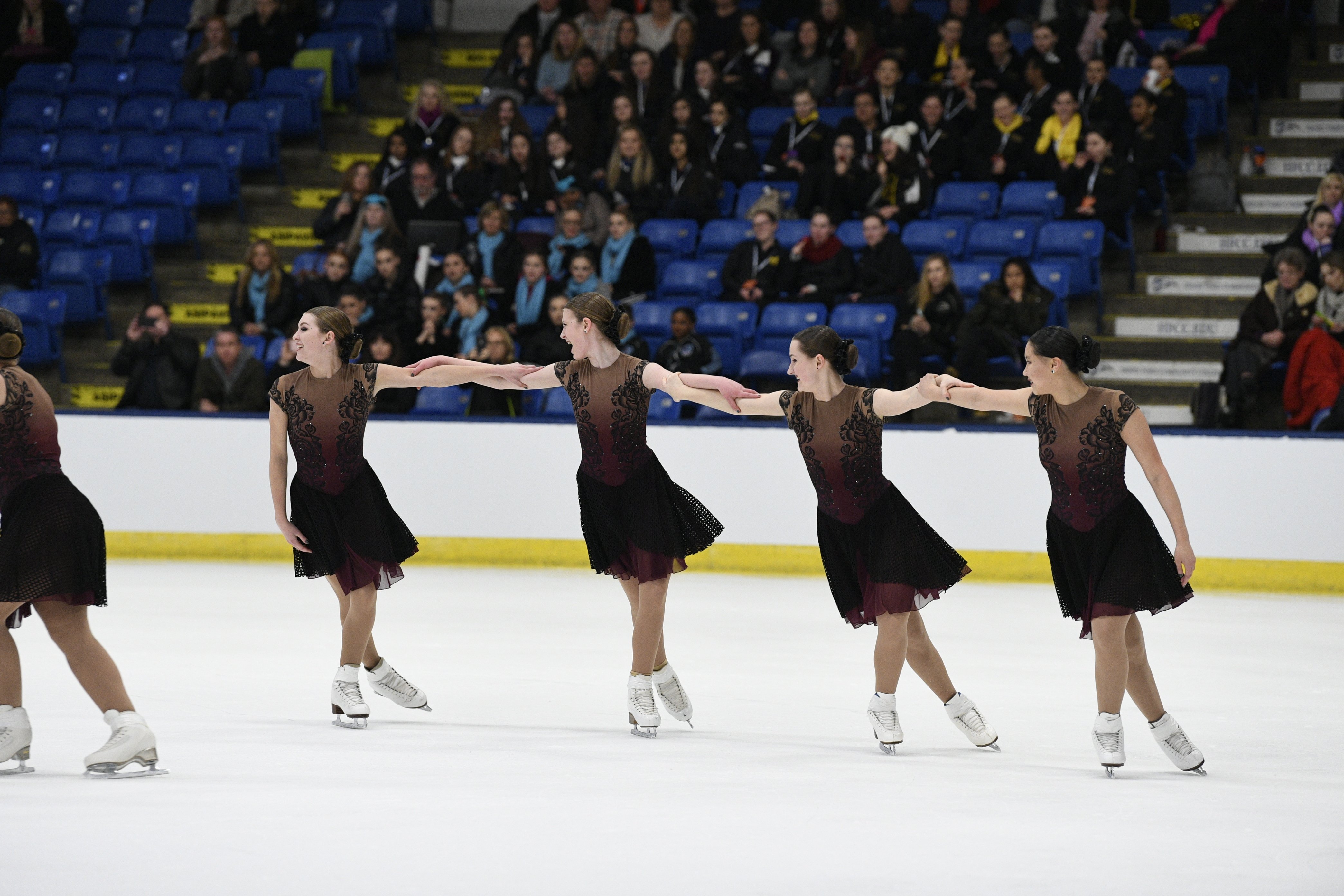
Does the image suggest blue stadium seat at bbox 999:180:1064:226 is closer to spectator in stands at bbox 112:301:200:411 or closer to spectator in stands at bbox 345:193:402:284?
spectator in stands at bbox 345:193:402:284

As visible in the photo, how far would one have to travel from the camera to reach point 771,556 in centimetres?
1035

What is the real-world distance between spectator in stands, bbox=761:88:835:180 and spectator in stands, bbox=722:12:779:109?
0.68m

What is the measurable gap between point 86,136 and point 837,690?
1105 centimetres

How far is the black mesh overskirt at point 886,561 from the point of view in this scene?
5.23 meters

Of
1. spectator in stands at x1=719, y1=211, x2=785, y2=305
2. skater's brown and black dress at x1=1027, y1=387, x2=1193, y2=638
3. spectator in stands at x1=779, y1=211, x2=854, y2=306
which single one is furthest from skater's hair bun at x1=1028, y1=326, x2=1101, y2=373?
spectator in stands at x1=719, y1=211, x2=785, y2=305

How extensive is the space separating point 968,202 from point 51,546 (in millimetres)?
9045

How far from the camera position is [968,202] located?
1238 centimetres

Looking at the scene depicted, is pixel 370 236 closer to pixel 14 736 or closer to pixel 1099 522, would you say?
pixel 14 736

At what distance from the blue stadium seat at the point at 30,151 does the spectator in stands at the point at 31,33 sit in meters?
1.19

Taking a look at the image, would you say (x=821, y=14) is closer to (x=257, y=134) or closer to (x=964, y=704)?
(x=257, y=134)

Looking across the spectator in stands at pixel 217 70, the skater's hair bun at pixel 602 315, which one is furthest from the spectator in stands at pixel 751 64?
the skater's hair bun at pixel 602 315

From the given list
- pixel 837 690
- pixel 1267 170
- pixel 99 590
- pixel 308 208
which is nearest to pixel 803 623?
pixel 837 690

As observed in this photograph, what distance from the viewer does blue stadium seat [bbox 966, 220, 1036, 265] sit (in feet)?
39.1

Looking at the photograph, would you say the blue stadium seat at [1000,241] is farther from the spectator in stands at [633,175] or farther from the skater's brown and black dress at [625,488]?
the skater's brown and black dress at [625,488]
